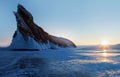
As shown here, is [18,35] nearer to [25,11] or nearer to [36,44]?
[36,44]

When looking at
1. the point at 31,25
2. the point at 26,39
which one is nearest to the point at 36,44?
the point at 26,39

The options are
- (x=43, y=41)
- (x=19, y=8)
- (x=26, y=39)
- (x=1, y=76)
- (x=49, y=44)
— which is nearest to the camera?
(x=1, y=76)

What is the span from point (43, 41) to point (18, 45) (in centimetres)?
1669

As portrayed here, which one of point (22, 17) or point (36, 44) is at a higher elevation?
point (22, 17)

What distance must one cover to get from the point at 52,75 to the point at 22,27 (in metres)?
67.5

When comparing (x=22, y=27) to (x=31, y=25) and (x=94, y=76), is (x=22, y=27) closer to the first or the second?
(x=31, y=25)

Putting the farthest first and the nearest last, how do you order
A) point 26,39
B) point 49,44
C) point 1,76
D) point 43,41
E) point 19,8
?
point 49,44
point 43,41
point 19,8
point 26,39
point 1,76

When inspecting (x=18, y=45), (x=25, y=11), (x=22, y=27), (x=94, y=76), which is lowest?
(x=94, y=76)

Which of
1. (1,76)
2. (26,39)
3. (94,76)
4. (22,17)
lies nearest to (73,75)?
(94,76)

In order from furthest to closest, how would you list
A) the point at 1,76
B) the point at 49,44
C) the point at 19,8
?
the point at 49,44
the point at 19,8
the point at 1,76

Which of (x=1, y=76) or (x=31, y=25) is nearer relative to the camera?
(x=1, y=76)

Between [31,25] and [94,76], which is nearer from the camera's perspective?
[94,76]

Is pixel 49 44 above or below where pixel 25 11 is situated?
below

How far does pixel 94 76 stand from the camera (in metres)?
15.7
